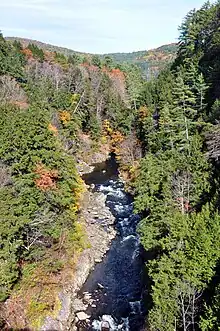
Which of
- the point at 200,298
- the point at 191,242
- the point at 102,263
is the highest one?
the point at 191,242

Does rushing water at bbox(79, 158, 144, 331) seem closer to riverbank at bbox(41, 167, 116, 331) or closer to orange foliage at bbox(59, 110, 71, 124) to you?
riverbank at bbox(41, 167, 116, 331)

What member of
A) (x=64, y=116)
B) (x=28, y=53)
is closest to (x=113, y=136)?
(x=64, y=116)

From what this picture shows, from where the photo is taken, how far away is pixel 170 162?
34.2 meters

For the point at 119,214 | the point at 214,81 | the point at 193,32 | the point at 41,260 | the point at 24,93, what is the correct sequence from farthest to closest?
the point at 193,32, the point at 24,93, the point at 214,81, the point at 119,214, the point at 41,260

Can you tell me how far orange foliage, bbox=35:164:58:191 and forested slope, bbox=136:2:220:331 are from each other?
830 cm

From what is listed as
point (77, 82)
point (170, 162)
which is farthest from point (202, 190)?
point (77, 82)

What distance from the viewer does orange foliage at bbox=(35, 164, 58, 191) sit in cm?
2956

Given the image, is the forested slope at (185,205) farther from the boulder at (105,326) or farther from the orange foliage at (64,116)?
the orange foliage at (64,116)

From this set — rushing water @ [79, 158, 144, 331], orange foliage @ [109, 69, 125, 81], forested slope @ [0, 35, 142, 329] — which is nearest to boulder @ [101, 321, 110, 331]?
rushing water @ [79, 158, 144, 331]

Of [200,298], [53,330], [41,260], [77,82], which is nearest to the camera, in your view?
[200,298]

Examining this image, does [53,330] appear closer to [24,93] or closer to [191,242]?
[191,242]

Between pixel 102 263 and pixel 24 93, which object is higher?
pixel 24 93

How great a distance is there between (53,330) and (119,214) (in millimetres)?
20835

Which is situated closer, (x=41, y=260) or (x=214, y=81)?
(x=41, y=260)
